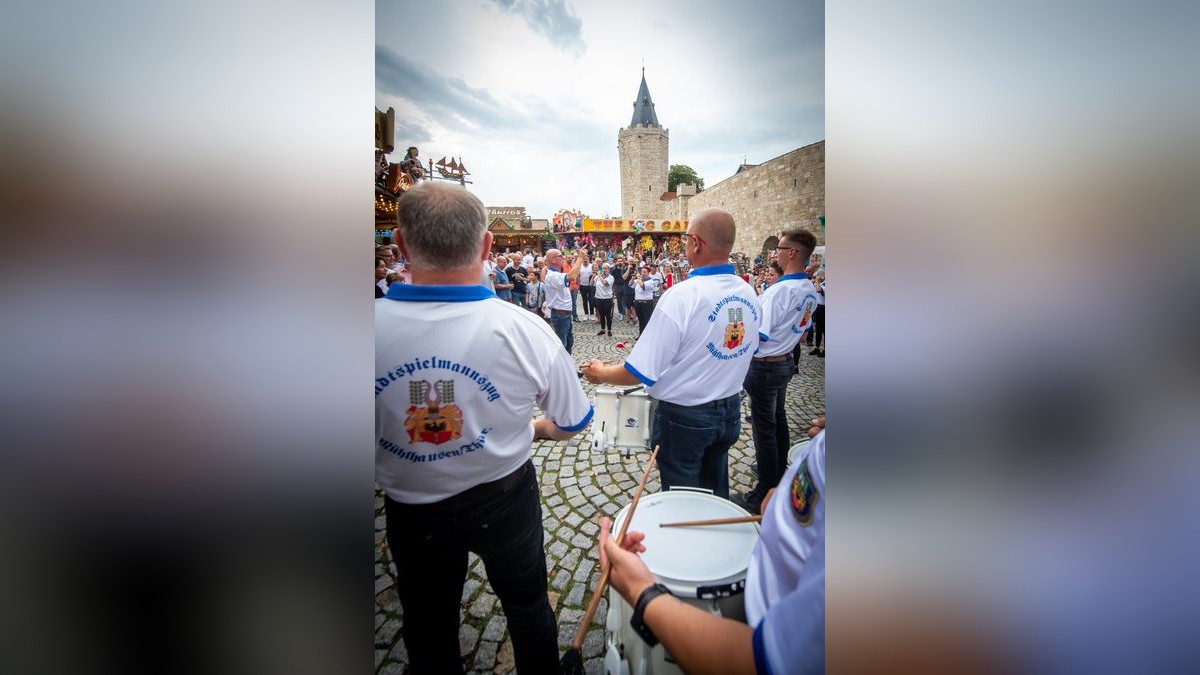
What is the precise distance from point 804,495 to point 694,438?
1.45m

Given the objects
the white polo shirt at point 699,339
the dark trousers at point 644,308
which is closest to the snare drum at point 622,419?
the white polo shirt at point 699,339

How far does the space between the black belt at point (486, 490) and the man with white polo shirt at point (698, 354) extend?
0.86m

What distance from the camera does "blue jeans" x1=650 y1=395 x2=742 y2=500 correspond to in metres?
2.23

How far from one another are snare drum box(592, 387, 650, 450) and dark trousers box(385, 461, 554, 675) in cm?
145

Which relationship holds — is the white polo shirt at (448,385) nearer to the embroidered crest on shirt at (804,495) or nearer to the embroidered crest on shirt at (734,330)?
the embroidered crest on shirt at (804,495)

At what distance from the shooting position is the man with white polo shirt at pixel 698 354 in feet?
6.88

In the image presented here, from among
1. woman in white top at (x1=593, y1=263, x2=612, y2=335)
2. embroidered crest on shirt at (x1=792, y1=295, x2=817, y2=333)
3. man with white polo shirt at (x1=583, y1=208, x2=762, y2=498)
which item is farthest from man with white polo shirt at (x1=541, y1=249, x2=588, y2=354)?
man with white polo shirt at (x1=583, y1=208, x2=762, y2=498)

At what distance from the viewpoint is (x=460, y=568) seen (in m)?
1.44

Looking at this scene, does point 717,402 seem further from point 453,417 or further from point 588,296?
point 588,296
